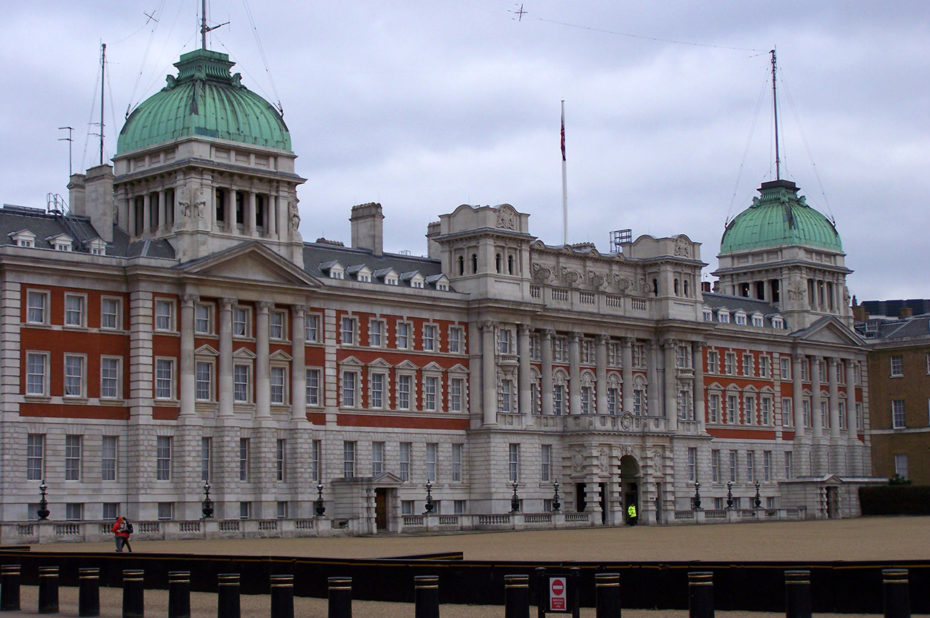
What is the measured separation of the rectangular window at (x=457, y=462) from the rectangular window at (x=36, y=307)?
2741cm

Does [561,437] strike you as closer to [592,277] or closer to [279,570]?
[592,277]

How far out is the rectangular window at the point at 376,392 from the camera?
84.0 m

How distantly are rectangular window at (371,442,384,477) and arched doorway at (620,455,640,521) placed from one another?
18.2 metres

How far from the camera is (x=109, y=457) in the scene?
72125 mm

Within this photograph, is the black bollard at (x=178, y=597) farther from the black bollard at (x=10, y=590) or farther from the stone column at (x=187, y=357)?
the stone column at (x=187, y=357)

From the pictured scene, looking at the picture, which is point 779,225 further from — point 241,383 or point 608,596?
point 608,596

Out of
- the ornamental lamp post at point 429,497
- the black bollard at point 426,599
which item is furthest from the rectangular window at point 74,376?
the black bollard at point 426,599

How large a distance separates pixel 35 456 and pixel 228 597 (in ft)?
141

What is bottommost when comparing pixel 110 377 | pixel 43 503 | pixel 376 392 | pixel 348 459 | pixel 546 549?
pixel 546 549

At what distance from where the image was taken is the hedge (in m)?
105

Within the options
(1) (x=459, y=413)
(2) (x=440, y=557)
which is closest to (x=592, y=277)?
Answer: (1) (x=459, y=413)

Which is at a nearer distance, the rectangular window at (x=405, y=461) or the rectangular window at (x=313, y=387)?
the rectangular window at (x=313, y=387)

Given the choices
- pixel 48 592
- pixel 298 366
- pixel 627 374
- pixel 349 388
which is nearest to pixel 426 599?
pixel 48 592

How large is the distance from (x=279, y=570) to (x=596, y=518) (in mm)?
56234
